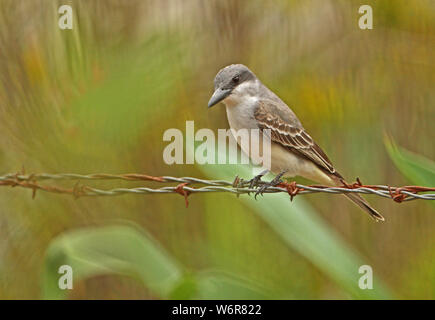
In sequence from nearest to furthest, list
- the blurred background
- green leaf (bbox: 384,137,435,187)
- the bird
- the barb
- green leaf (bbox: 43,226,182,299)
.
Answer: the barb, green leaf (bbox: 384,137,435,187), green leaf (bbox: 43,226,182,299), the blurred background, the bird

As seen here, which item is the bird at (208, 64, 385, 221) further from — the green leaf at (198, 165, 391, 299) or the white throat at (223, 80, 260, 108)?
the green leaf at (198, 165, 391, 299)

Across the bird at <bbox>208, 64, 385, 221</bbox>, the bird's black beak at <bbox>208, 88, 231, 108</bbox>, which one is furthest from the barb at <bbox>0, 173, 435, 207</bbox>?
the bird's black beak at <bbox>208, 88, 231, 108</bbox>

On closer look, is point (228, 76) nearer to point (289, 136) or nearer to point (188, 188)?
point (289, 136)

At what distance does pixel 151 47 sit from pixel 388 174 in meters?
2.39

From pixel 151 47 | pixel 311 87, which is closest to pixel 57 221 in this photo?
pixel 151 47

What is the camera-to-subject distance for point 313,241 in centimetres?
359

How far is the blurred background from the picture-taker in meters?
3.76

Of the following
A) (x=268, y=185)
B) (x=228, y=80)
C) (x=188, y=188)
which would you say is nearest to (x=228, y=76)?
(x=228, y=80)

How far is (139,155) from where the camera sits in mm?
4625

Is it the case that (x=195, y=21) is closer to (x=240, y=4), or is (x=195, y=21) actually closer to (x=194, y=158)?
(x=240, y=4)

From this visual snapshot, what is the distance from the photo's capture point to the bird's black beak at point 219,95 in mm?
4313

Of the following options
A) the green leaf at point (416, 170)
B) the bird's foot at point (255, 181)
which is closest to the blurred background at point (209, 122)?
the bird's foot at point (255, 181)

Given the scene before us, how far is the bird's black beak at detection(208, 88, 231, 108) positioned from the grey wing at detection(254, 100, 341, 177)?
0.82ft

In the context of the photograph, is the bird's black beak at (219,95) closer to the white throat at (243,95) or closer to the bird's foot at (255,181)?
the white throat at (243,95)
